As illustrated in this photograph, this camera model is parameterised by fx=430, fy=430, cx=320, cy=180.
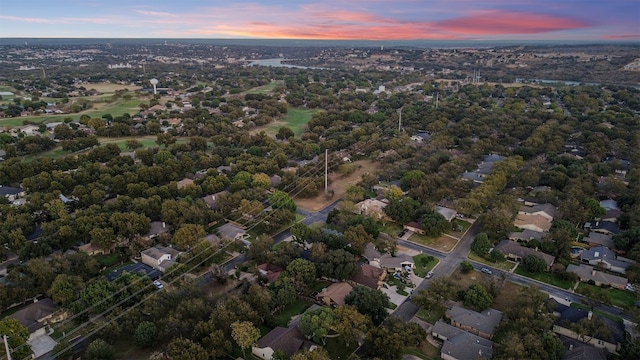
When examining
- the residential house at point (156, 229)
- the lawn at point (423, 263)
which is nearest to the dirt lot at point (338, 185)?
the lawn at point (423, 263)

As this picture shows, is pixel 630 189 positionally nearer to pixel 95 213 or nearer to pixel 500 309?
pixel 500 309

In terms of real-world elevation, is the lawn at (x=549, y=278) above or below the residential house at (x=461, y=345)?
below

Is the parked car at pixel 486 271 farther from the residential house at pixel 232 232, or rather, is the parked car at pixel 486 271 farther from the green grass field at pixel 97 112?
the green grass field at pixel 97 112

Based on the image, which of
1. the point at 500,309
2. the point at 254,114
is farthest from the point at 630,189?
the point at 254,114

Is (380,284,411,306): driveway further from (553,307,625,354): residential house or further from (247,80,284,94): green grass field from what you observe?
(247,80,284,94): green grass field

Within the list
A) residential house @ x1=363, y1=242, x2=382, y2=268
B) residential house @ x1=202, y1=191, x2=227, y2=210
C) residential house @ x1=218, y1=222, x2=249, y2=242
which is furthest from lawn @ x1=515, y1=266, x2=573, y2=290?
residential house @ x1=202, y1=191, x2=227, y2=210

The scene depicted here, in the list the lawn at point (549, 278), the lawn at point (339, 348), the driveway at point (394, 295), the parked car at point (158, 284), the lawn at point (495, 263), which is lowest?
the lawn at point (339, 348)
